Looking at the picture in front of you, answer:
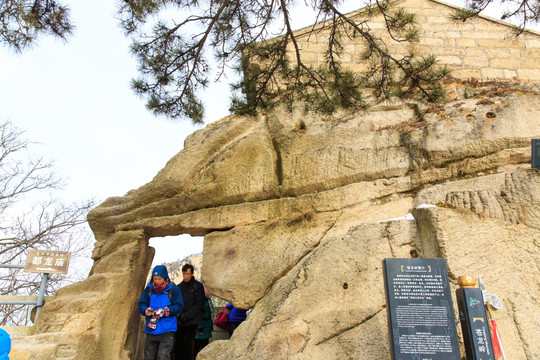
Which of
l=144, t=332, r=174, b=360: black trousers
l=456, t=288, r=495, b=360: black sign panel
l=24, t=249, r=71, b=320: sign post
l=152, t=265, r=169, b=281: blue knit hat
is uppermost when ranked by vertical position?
l=24, t=249, r=71, b=320: sign post

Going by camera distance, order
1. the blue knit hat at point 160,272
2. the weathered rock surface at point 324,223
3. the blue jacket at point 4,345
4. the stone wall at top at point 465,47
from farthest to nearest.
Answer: the stone wall at top at point 465,47 < the blue knit hat at point 160,272 < the weathered rock surface at point 324,223 < the blue jacket at point 4,345

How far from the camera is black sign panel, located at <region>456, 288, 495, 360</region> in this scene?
294 cm

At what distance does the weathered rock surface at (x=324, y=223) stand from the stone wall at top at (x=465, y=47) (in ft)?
5.07

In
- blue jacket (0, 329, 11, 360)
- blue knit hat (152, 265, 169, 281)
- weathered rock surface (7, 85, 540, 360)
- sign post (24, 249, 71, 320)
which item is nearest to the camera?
blue jacket (0, 329, 11, 360)

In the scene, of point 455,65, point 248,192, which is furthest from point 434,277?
point 455,65

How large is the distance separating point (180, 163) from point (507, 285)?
4374mm

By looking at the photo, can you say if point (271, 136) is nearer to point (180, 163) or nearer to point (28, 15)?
point (180, 163)

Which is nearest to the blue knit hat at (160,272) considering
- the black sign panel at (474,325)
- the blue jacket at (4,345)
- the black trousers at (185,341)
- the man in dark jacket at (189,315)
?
the man in dark jacket at (189,315)

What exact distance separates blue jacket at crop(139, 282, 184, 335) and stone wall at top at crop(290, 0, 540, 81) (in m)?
4.32

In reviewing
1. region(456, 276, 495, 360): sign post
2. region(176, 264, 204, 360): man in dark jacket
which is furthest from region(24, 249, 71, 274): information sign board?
region(456, 276, 495, 360): sign post

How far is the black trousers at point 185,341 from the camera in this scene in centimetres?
559

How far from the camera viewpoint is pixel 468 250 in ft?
13.2

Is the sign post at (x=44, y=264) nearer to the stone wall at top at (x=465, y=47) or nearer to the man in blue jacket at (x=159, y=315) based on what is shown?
the man in blue jacket at (x=159, y=315)

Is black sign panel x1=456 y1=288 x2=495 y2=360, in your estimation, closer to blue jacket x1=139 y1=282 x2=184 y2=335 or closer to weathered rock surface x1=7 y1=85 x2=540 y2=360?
weathered rock surface x1=7 y1=85 x2=540 y2=360
